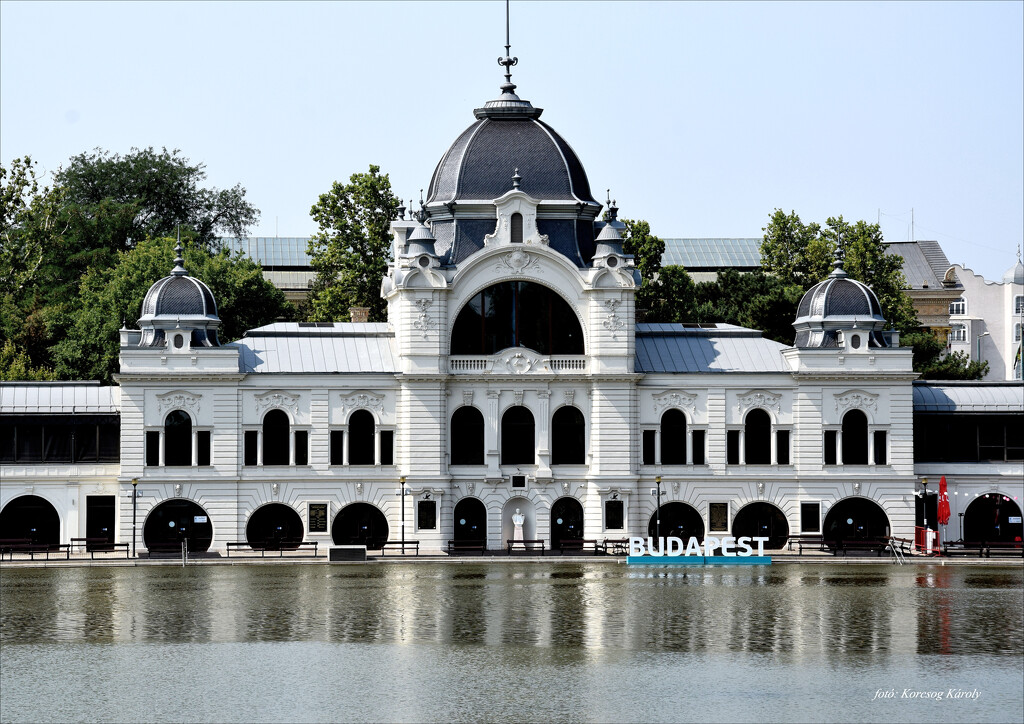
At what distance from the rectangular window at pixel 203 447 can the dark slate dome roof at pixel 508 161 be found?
1621cm

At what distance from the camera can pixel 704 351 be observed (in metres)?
81.9

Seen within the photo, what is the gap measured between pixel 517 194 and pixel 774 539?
68.9 ft

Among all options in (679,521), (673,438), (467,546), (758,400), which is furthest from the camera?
(673,438)

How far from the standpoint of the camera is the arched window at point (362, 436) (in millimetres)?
78250

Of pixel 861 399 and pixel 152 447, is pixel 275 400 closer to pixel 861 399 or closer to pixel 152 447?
pixel 152 447

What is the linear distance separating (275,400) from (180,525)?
24.2ft

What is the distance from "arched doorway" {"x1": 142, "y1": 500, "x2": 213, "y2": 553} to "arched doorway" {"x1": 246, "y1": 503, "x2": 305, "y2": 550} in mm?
2079

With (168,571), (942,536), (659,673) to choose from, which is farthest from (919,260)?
(659,673)

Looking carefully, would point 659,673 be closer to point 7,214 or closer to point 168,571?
point 168,571

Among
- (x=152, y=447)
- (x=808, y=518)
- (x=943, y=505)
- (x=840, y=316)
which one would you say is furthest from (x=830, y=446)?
(x=152, y=447)

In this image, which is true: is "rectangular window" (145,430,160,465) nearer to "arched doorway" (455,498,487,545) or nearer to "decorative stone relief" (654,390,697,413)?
"arched doorway" (455,498,487,545)

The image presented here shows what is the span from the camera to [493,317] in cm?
7856

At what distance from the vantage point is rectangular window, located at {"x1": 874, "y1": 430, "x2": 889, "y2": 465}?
79625mm

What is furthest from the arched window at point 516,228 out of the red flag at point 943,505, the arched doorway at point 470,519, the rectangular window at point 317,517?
the red flag at point 943,505
